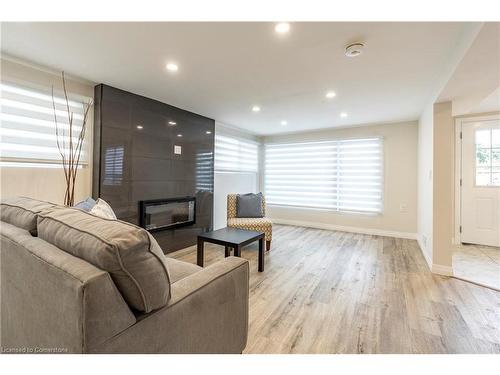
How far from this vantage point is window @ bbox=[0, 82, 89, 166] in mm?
2121

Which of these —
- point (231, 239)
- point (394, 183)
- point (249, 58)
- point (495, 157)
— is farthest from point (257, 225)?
point (495, 157)

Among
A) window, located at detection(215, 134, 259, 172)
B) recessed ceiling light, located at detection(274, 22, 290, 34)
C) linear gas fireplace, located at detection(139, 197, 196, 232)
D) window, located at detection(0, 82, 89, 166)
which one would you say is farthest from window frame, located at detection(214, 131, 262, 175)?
recessed ceiling light, located at detection(274, 22, 290, 34)

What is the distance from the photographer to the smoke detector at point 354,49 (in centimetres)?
183

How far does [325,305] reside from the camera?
2064 millimetres

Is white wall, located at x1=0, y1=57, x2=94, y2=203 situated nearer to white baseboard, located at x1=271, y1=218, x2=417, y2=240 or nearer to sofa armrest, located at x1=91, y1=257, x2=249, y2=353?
sofa armrest, located at x1=91, y1=257, x2=249, y2=353

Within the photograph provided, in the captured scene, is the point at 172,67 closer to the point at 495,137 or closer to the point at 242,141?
the point at 242,141

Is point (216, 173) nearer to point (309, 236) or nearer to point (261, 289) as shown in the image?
point (309, 236)

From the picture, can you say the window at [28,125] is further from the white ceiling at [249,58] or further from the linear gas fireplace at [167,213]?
the linear gas fireplace at [167,213]

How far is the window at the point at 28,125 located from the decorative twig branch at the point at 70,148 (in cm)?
3

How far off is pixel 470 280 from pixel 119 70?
4269mm

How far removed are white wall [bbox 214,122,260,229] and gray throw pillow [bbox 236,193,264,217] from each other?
72cm
